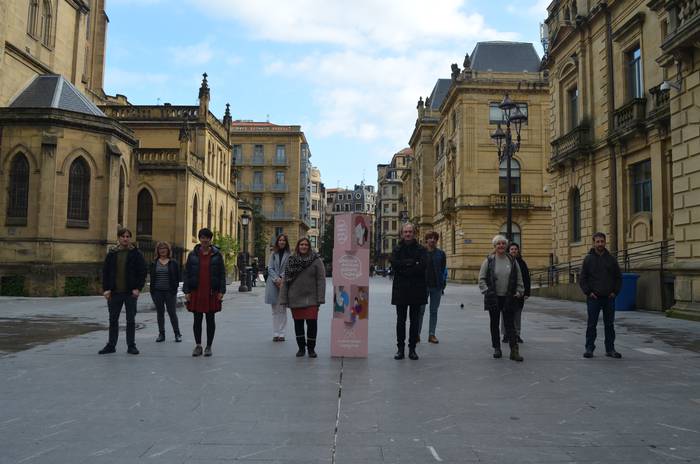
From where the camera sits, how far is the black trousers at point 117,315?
8750mm

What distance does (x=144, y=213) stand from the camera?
33625 millimetres

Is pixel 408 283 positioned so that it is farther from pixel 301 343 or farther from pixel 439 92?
pixel 439 92

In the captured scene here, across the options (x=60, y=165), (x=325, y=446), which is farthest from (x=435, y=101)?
(x=325, y=446)

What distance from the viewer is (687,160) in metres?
14.0

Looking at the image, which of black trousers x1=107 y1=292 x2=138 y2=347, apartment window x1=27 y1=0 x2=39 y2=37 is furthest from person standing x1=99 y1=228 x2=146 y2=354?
apartment window x1=27 y1=0 x2=39 y2=37

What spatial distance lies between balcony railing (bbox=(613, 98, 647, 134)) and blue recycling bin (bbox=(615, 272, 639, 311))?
5218 mm

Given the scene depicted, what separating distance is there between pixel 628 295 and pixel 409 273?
12.2 metres

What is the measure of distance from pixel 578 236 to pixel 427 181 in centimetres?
3956

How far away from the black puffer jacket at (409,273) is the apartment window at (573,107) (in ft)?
65.2

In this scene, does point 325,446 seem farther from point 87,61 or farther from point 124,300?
point 87,61

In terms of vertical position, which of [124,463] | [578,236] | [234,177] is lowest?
[124,463]

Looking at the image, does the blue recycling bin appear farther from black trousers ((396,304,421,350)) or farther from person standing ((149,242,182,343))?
person standing ((149,242,182,343))

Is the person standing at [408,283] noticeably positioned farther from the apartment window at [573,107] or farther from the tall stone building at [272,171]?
the tall stone building at [272,171]

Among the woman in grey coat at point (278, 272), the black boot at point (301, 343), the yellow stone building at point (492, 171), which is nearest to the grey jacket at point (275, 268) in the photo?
the woman in grey coat at point (278, 272)
